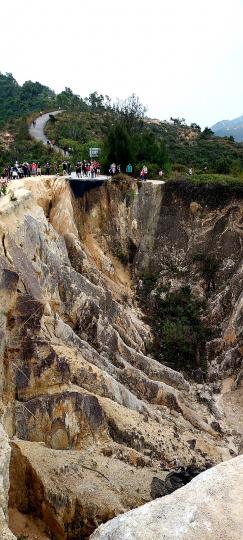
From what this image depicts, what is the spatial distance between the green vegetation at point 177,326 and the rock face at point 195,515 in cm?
1424

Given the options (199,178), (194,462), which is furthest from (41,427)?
(199,178)

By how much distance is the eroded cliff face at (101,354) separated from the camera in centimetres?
A: 1158

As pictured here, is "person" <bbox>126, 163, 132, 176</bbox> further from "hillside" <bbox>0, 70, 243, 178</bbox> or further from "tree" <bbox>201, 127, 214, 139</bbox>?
"tree" <bbox>201, 127, 214, 139</bbox>

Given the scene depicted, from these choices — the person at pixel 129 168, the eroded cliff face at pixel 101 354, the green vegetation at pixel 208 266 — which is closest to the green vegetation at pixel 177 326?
the eroded cliff face at pixel 101 354

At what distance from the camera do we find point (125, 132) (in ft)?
98.6

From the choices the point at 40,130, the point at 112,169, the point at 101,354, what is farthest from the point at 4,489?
the point at 40,130

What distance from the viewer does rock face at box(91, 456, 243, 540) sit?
7641mm

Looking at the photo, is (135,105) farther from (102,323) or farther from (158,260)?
(102,323)

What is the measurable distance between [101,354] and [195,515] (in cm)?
1070

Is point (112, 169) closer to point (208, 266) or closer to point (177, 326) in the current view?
point (208, 266)

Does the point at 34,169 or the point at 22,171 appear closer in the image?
the point at 22,171

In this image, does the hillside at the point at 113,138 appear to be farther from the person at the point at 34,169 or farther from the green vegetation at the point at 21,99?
the person at the point at 34,169

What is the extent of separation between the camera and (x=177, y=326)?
78.5 feet

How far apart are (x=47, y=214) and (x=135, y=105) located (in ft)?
129
